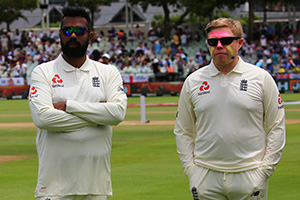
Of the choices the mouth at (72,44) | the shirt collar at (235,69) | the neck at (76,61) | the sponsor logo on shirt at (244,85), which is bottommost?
the sponsor logo on shirt at (244,85)

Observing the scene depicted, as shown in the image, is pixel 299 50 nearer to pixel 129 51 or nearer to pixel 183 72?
pixel 183 72

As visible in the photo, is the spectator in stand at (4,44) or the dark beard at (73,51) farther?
the spectator in stand at (4,44)

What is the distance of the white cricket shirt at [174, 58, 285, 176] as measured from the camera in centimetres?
521

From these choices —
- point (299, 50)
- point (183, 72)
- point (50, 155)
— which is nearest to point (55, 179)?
point (50, 155)

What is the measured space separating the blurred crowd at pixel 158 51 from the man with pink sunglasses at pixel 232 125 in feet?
111

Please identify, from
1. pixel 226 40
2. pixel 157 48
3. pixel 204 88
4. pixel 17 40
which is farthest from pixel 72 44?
pixel 17 40

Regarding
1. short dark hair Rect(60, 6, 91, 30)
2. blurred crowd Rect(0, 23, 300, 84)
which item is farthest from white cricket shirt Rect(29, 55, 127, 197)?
blurred crowd Rect(0, 23, 300, 84)

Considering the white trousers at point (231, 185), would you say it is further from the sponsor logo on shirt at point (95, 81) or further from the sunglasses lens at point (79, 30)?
the sunglasses lens at point (79, 30)

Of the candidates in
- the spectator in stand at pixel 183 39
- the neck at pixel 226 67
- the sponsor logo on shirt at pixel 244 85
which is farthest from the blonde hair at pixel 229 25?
the spectator in stand at pixel 183 39

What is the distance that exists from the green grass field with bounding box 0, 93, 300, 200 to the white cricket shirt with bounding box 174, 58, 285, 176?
4571 millimetres

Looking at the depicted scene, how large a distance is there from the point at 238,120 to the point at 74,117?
1.49 meters

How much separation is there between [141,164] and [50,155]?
7.85 m

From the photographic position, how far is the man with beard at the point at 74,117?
5.43 metres

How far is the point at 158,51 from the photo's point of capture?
4938 cm
